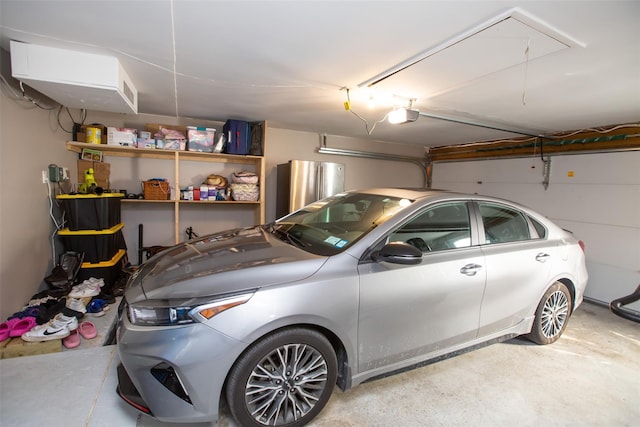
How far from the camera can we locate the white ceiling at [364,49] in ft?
5.08

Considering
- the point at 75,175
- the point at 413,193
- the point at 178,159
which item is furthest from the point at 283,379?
the point at 75,175

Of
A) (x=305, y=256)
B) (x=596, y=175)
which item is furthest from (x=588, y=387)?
(x=596, y=175)

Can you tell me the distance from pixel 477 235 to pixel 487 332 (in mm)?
738

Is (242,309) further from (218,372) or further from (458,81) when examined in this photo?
(458,81)

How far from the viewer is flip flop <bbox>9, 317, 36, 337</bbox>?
6.82ft

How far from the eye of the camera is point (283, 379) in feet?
4.93

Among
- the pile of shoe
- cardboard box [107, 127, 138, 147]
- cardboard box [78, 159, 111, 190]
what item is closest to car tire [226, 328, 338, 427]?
the pile of shoe

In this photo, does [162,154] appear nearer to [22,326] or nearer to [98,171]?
[98,171]

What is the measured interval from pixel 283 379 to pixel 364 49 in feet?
6.92

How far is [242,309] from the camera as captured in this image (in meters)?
1.36

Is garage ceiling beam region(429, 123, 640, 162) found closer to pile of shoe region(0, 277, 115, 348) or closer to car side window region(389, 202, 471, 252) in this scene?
car side window region(389, 202, 471, 252)

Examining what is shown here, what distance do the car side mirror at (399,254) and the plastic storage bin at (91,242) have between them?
2911mm

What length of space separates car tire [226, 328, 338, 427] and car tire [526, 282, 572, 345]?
1983 mm

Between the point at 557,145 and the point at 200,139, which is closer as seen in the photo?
the point at 200,139
